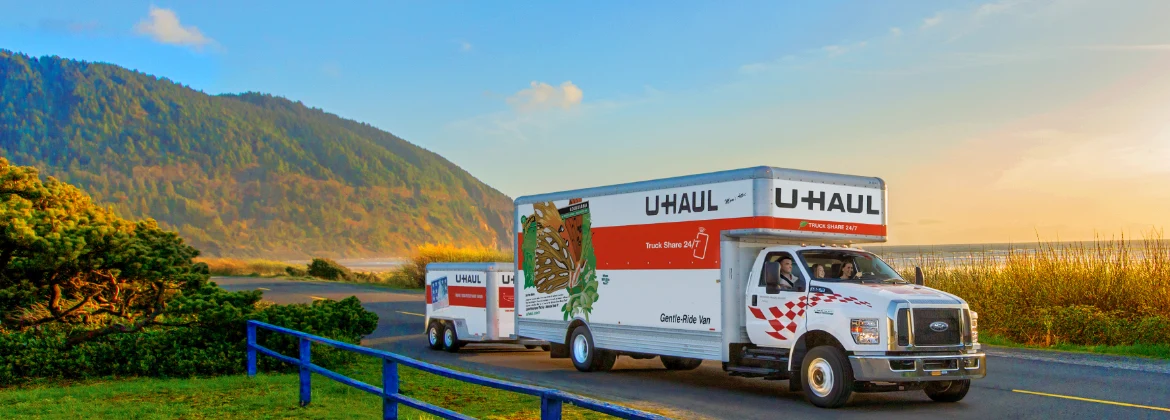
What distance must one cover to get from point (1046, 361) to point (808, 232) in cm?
634

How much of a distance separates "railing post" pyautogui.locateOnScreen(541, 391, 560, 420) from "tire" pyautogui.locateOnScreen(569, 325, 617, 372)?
1095 cm

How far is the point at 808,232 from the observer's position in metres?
14.9

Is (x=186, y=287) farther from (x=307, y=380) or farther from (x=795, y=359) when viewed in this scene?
(x=795, y=359)

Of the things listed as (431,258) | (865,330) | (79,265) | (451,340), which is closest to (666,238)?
(865,330)

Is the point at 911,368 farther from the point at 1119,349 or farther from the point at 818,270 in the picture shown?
the point at 1119,349

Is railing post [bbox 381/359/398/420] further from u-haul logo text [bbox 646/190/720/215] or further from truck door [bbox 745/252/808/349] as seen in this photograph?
u-haul logo text [bbox 646/190/720/215]

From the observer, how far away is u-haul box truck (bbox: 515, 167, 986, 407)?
13109 mm

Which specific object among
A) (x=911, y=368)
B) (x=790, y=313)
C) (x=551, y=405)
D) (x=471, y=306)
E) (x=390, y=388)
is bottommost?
(x=911, y=368)

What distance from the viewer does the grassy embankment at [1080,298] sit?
20812mm

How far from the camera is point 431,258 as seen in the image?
47438mm

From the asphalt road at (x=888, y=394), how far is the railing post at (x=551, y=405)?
6.27 m

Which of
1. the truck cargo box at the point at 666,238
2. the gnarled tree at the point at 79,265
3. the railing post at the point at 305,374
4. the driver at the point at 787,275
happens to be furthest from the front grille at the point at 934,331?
the gnarled tree at the point at 79,265

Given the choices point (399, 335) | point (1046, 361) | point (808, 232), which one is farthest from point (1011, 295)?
point (399, 335)

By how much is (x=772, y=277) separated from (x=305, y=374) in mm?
6058
